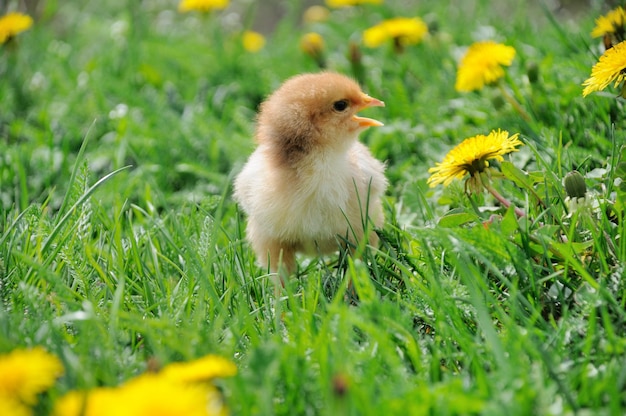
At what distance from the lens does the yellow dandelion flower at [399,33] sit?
4.60 meters

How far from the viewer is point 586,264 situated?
2.23 metres

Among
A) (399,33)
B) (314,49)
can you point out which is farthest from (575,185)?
(314,49)

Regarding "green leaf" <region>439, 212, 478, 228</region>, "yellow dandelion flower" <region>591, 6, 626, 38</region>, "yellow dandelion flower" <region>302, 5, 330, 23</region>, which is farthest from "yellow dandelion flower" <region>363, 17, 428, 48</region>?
"green leaf" <region>439, 212, 478, 228</region>

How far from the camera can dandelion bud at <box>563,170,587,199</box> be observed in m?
2.21

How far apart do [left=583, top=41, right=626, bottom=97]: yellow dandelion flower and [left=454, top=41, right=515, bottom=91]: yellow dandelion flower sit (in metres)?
0.91

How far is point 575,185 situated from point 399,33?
2618 mm

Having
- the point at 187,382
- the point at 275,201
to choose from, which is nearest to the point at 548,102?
the point at 275,201

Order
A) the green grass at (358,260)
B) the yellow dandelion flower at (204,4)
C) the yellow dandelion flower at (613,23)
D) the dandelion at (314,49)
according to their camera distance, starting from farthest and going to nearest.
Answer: the yellow dandelion flower at (204,4) < the dandelion at (314,49) < the yellow dandelion flower at (613,23) < the green grass at (358,260)

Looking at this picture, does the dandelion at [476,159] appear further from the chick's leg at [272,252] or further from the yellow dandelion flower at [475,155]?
the chick's leg at [272,252]

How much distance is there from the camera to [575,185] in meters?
2.22

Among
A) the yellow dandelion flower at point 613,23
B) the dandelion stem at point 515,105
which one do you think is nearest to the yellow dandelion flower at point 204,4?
the dandelion stem at point 515,105

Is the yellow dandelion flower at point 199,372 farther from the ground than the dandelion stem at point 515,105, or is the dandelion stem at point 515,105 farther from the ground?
the yellow dandelion flower at point 199,372

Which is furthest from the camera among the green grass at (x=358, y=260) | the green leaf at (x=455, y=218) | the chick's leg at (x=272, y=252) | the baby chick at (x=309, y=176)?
the chick's leg at (x=272, y=252)

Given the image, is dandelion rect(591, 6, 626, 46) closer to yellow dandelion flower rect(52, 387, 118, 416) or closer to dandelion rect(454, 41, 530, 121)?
dandelion rect(454, 41, 530, 121)
